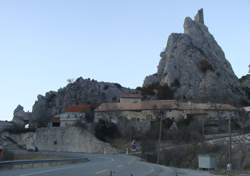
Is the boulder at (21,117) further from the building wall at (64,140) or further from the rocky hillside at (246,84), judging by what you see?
the rocky hillside at (246,84)

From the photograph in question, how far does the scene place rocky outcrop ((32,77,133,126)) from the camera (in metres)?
162

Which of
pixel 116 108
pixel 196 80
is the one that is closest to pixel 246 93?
pixel 196 80

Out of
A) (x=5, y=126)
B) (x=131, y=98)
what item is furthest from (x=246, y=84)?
(x=5, y=126)

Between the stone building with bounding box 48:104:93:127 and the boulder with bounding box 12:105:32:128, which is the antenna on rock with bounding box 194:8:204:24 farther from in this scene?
the boulder with bounding box 12:105:32:128

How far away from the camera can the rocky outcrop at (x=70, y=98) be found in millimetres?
161625

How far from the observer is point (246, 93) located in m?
164

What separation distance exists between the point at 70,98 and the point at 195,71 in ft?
139

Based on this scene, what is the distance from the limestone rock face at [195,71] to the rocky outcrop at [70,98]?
17391 mm

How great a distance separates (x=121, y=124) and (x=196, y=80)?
3858cm

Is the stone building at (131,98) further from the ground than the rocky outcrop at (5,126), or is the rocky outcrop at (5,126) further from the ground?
the stone building at (131,98)

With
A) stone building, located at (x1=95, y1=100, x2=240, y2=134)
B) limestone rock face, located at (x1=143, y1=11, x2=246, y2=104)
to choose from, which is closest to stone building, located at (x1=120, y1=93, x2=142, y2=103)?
stone building, located at (x1=95, y1=100, x2=240, y2=134)

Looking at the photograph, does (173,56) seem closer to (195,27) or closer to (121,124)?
(195,27)

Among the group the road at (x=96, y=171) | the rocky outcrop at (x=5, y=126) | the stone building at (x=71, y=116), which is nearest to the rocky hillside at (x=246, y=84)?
the stone building at (x=71, y=116)

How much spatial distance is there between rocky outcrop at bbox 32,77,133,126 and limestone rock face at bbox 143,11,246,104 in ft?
57.1
